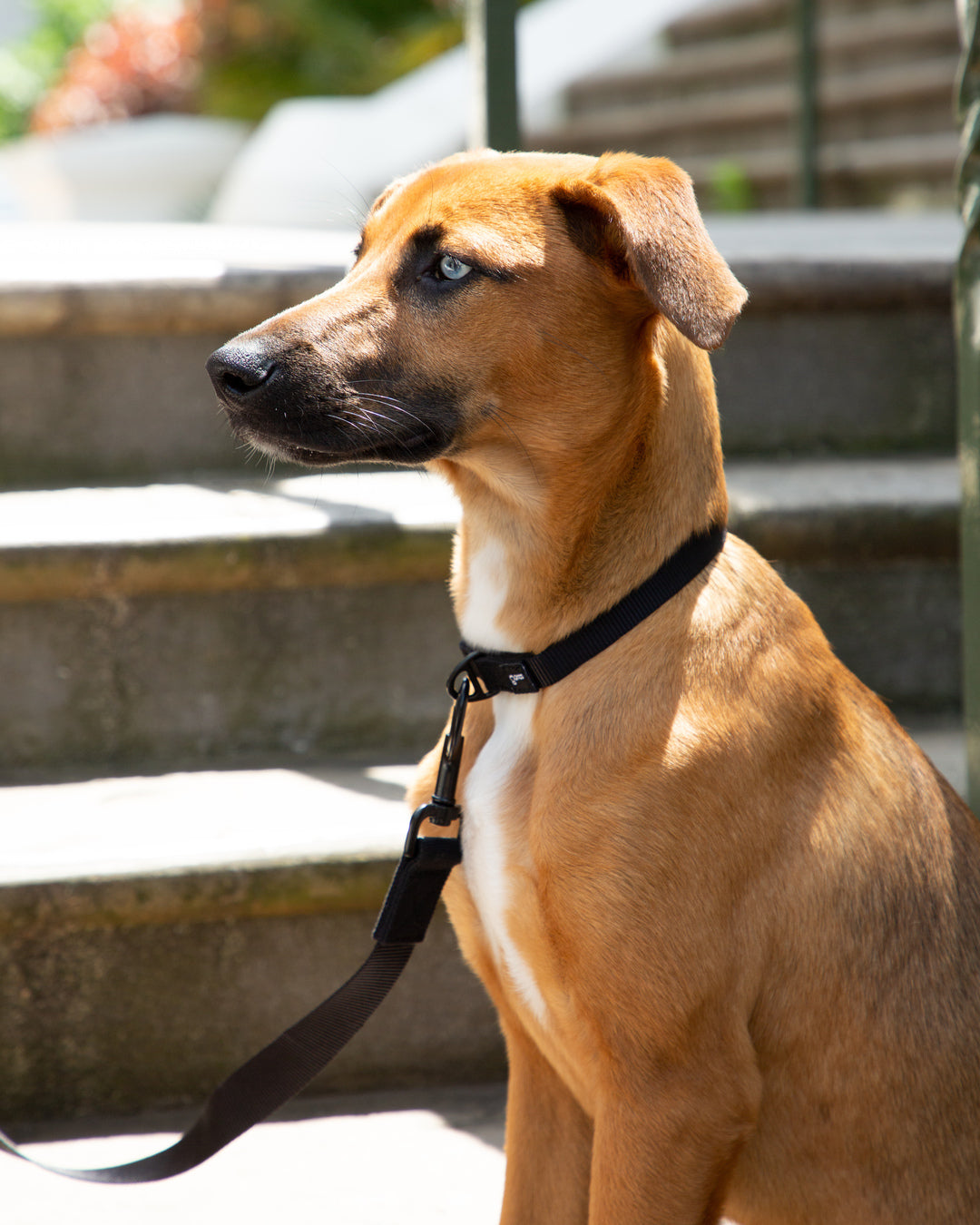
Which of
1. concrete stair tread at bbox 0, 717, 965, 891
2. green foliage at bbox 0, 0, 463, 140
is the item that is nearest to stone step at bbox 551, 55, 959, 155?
green foliage at bbox 0, 0, 463, 140

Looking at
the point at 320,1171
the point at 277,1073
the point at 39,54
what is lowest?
the point at 320,1171

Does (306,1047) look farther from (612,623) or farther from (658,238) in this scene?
(658,238)

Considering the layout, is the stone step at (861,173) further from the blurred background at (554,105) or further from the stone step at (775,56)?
the stone step at (775,56)

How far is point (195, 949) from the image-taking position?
1987mm

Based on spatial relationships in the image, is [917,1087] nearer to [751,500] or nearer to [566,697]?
[566,697]

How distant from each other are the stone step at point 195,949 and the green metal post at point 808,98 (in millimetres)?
4528

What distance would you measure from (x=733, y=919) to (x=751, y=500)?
1.11 meters

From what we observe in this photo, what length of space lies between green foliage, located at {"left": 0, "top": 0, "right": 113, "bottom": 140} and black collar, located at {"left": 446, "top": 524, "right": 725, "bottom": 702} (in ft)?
46.7

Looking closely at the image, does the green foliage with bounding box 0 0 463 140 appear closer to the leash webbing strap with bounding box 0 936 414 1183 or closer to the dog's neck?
the dog's neck

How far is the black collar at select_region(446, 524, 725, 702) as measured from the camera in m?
1.45

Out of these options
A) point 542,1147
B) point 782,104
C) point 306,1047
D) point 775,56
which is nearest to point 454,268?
point 306,1047

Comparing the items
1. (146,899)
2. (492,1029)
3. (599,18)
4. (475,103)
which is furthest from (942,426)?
(599,18)

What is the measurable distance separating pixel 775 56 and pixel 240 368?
6.35 meters

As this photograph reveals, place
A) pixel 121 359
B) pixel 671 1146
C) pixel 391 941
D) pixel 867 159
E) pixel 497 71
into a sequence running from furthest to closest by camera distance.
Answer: pixel 867 159 < pixel 497 71 < pixel 121 359 < pixel 391 941 < pixel 671 1146
